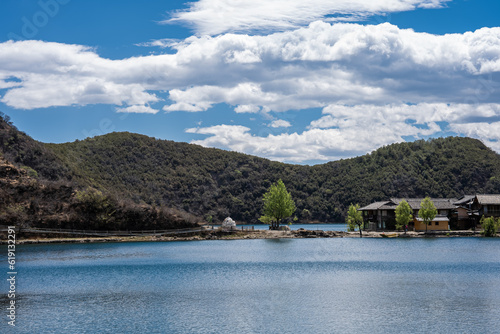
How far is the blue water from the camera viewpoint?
2823 cm

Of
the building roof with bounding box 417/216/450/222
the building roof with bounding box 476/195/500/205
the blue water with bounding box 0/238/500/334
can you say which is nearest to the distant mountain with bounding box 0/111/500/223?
the building roof with bounding box 476/195/500/205

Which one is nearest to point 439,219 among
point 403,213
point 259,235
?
point 403,213

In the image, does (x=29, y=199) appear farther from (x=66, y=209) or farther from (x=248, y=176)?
(x=248, y=176)

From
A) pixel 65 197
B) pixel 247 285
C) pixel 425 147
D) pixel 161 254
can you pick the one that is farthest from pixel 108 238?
pixel 425 147

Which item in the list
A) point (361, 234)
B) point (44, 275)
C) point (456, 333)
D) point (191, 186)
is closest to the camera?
point (456, 333)

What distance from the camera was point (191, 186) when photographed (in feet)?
582

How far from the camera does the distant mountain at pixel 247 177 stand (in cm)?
16412

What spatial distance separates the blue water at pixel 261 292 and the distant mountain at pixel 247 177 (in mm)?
98659

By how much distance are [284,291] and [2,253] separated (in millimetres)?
42446

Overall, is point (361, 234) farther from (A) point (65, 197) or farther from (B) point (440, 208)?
(A) point (65, 197)

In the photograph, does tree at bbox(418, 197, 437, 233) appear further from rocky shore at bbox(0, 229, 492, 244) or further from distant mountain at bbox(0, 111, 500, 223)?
distant mountain at bbox(0, 111, 500, 223)

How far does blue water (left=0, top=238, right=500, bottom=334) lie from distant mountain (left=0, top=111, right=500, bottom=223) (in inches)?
3884

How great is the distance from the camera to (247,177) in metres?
192

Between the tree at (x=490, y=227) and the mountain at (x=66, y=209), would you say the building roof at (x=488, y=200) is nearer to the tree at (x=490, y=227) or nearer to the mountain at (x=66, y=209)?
the tree at (x=490, y=227)
